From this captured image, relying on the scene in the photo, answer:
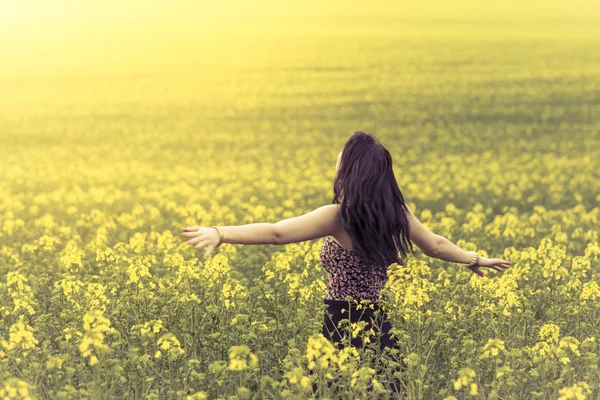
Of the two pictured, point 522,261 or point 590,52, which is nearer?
point 522,261

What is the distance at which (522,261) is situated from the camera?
30.6ft

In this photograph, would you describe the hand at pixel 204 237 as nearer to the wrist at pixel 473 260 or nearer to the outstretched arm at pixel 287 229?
the outstretched arm at pixel 287 229

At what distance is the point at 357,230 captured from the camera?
5910 millimetres

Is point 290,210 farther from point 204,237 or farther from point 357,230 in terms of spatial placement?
point 204,237

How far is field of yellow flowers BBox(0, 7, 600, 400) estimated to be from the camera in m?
6.39

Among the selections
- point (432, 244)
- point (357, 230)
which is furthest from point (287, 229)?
point (432, 244)

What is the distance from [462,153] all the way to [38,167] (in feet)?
33.5

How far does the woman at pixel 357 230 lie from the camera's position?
5.80m

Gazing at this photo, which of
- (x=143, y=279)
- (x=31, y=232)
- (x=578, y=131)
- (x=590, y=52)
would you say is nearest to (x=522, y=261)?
(x=143, y=279)

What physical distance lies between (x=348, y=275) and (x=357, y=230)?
1.06 feet

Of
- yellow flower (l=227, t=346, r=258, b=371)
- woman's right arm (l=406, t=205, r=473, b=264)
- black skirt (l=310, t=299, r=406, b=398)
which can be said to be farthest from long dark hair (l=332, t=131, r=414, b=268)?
yellow flower (l=227, t=346, r=258, b=371)

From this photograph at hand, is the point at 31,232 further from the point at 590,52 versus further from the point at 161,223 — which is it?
the point at 590,52

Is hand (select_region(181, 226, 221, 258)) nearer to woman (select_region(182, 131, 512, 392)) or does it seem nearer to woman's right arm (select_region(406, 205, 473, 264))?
woman (select_region(182, 131, 512, 392))

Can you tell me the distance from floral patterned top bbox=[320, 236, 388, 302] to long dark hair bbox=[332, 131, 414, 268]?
0.08m
